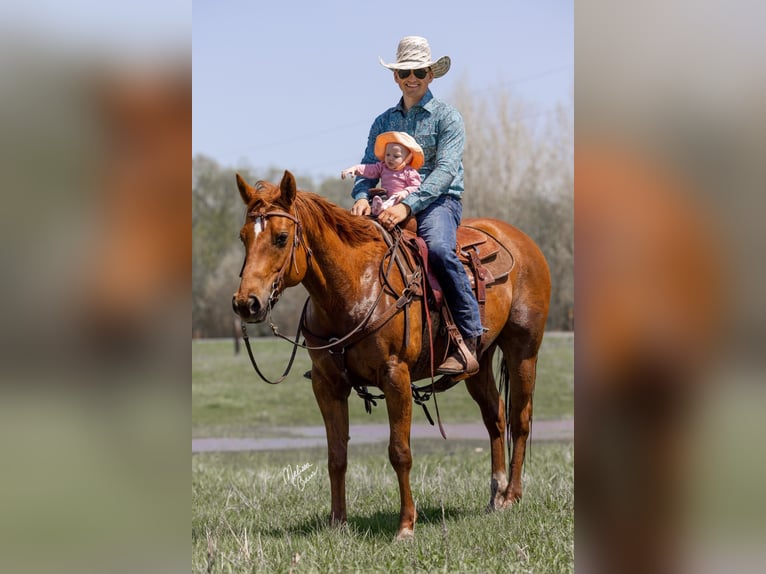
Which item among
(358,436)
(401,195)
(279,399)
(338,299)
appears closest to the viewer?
(338,299)

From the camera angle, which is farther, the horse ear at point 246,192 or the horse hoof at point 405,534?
the horse hoof at point 405,534

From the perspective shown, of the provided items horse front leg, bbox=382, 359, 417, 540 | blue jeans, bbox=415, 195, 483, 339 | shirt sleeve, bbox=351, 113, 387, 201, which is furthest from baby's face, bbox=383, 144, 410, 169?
horse front leg, bbox=382, 359, 417, 540

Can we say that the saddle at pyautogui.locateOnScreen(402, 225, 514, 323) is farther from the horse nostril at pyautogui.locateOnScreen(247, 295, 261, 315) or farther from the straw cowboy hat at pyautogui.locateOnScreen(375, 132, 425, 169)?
the horse nostril at pyautogui.locateOnScreen(247, 295, 261, 315)

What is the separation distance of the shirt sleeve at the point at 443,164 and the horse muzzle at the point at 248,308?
1.69m

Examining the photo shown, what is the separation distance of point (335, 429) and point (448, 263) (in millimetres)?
1478

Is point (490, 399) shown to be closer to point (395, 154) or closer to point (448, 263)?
point (448, 263)

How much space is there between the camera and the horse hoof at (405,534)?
5.86 m

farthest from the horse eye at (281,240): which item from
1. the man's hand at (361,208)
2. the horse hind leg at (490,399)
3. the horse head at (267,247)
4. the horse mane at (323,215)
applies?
the horse hind leg at (490,399)

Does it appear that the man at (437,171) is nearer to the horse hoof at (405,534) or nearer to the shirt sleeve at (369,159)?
the shirt sleeve at (369,159)

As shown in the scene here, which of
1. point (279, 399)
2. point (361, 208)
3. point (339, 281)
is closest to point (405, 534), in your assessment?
point (339, 281)

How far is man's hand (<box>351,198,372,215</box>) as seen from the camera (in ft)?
20.5

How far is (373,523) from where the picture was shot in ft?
21.9
